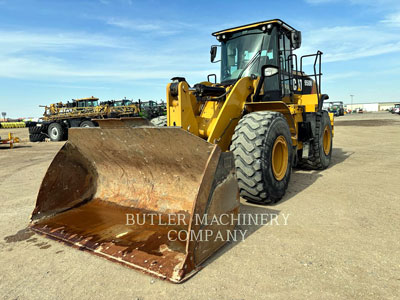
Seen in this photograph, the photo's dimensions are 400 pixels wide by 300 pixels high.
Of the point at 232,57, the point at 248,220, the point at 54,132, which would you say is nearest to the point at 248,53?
the point at 232,57

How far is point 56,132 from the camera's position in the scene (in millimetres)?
19000

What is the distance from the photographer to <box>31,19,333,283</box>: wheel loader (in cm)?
268

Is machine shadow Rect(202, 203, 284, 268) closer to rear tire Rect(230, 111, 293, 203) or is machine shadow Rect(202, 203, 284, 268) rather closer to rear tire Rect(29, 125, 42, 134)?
rear tire Rect(230, 111, 293, 203)

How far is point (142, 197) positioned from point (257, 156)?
1567 mm

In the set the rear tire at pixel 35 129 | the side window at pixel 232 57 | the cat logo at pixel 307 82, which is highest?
the side window at pixel 232 57

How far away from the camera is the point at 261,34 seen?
5.09 meters

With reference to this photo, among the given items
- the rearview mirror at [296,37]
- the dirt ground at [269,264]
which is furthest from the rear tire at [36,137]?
the rearview mirror at [296,37]

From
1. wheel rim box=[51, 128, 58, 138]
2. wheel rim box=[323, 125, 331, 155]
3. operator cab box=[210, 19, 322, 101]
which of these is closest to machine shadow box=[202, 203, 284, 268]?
operator cab box=[210, 19, 322, 101]

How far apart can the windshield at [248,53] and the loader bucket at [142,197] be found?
2.43m

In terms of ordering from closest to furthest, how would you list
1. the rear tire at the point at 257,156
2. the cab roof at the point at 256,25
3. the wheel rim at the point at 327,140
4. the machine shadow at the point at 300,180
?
the rear tire at the point at 257,156 → the machine shadow at the point at 300,180 → the cab roof at the point at 256,25 → the wheel rim at the point at 327,140

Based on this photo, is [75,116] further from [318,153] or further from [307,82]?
[318,153]

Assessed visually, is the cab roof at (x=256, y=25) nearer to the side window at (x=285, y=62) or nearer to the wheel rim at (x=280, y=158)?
the side window at (x=285, y=62)

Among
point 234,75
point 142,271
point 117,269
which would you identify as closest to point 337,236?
point 142,271

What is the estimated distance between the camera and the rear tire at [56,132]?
18.9 meters
